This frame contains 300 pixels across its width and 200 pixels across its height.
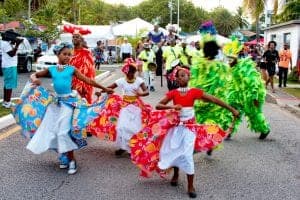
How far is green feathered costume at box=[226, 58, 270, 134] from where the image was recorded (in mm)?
9234

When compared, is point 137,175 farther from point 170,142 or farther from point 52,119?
point 52,119

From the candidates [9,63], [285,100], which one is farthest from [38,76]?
[285,100]

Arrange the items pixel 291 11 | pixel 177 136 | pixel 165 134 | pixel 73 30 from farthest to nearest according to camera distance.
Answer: pixel 291 11
pixel 73 30
pixel 165 134
pixel 177 136

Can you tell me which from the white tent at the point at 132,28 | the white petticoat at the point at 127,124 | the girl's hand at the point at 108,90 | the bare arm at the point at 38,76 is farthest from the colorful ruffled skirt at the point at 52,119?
the white tent at the point at 132,28

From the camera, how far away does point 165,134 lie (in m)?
6.45

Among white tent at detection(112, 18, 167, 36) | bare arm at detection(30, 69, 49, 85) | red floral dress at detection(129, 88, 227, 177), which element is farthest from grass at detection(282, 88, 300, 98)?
white tent at detection(112, 18, 167, 36)

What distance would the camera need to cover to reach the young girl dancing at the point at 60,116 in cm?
702

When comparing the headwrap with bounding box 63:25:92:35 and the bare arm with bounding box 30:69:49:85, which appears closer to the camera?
the bare arm with bounding box 30:69:49:85

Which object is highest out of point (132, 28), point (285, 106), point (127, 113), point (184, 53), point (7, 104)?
point (132, 28)

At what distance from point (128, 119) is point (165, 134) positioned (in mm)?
1453

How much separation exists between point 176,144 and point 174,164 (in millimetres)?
244

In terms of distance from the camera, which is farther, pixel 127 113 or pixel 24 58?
pixel 24 58

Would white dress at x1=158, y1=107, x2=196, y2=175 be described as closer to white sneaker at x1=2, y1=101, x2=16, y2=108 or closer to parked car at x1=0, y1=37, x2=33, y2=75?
white sneaker at x1=2, y1=101, x2=16, y2=108

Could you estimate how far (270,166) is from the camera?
7805 mm
